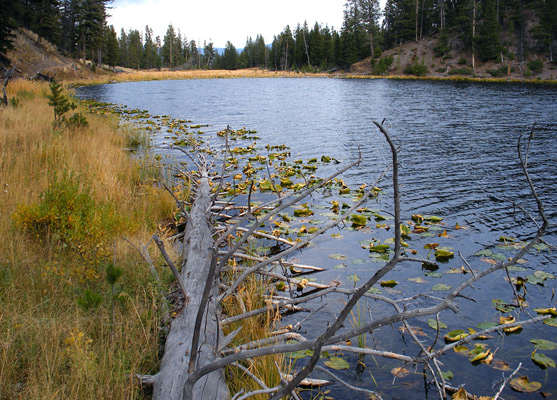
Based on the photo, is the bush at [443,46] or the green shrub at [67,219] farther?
the bush at [443,46]

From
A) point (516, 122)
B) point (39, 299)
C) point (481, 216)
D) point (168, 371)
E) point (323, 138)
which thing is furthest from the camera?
point (516, 122)

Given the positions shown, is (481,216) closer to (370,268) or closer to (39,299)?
(370,268)

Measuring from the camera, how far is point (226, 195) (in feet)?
27.6

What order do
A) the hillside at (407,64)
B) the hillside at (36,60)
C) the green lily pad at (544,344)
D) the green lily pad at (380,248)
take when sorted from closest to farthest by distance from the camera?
the green lily pad at (544,344) < the green lily pad at (380,248) < the hillside at (36,60) < the hillside at (407,64)

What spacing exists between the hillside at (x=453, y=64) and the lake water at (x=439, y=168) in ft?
72.6

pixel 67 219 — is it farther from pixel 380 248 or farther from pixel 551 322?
pixel 551 322

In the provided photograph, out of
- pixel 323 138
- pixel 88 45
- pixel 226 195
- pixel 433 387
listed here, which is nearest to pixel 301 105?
pixel 323 138

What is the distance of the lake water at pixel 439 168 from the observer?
12.6ft

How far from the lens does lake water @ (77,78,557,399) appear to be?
152 inches

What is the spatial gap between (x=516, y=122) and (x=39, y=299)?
19.4 m

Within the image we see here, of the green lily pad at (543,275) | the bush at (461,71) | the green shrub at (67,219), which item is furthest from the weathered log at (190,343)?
the bush at (461,71)

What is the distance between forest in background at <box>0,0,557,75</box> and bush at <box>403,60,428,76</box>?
217cm

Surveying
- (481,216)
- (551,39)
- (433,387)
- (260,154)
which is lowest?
(433,387)

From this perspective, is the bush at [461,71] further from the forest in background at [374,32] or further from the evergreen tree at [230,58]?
the evergreen tree at [230,58]
